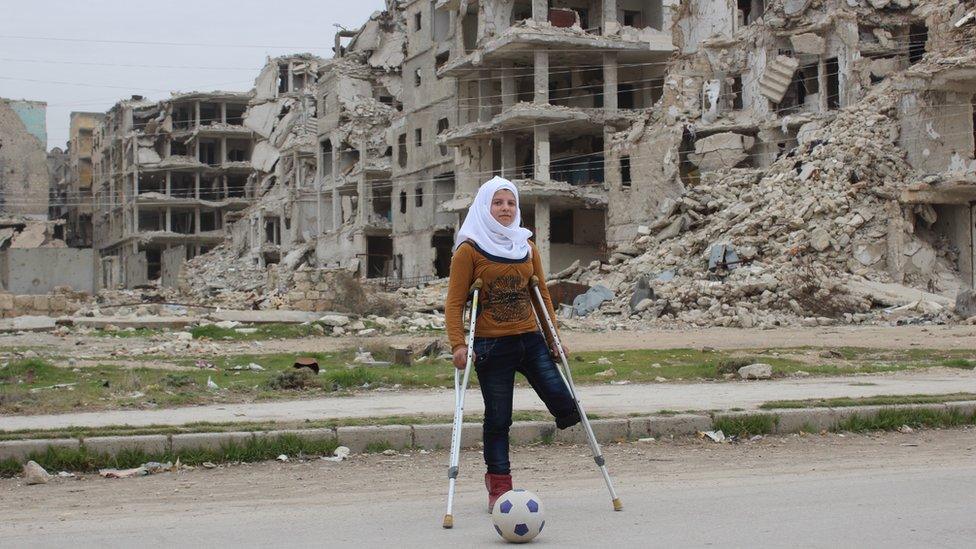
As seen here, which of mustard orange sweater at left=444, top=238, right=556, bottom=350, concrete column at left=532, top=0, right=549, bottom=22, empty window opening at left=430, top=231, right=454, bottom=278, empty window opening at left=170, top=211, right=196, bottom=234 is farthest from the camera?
empty window opening at left=170, top=211, right=196, bottom=234

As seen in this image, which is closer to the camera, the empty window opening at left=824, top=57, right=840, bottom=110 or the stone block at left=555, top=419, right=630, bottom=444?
the stone block at left=555, top=419, right=630, bottom=444

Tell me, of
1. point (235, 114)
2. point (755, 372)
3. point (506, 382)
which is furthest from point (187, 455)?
point (235, 114)

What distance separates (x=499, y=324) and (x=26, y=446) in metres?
4.13

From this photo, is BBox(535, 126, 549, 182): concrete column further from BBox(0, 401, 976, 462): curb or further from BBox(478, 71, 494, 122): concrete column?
BBox(0, 401, 976, 462): curb

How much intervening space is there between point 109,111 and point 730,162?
6991cm

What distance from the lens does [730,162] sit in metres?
41.1

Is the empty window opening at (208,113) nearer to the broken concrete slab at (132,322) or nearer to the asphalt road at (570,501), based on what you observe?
the broken concrete slab at (132,322)

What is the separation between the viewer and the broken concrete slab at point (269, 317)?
27.8 metres

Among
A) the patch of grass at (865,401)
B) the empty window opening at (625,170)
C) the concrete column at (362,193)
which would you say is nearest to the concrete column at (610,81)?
the empty window opening at (625,170)

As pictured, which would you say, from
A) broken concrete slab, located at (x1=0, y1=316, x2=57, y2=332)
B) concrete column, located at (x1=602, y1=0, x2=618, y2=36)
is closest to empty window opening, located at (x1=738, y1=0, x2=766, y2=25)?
concrete column, located at (x1=602, y1=0, x2=618, y2=36)

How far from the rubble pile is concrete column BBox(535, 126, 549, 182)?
896cm

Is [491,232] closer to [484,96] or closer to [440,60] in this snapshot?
[484,96]

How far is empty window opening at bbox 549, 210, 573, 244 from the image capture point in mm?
50500

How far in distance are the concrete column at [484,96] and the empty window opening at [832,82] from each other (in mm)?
16604
